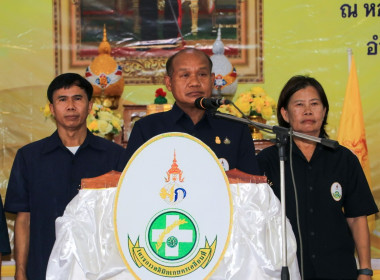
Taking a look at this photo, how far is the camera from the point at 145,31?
5.00 m

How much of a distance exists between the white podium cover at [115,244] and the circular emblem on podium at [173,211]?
3cm

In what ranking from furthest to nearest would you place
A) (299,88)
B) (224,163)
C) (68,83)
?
1. (68,83)
2. (299,88)
3. (224,163)

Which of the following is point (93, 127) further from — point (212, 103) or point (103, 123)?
point (212, 103)

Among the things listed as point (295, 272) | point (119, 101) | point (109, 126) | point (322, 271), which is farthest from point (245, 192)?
point (119, 101)

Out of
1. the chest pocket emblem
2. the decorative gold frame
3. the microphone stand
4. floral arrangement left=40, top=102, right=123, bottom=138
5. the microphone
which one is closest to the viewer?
the microphone stand

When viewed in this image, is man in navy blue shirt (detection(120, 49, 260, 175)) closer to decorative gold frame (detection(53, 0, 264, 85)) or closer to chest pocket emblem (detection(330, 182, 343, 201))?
chest pocket emblem (detection(330, 182, 343, 201))

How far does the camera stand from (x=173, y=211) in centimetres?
208

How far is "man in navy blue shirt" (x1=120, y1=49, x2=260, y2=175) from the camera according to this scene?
2.55 metres

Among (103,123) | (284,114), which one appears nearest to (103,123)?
(103,123)

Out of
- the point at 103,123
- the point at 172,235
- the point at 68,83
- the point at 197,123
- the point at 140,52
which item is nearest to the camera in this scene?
the point at 172,235

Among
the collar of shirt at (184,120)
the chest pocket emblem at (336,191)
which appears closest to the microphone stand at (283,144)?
the collar of shirt at (184,120)

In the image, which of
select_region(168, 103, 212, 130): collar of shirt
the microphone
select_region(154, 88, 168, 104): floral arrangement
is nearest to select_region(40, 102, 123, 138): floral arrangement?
select_region(154, 88, 168, 104): floral arrangement

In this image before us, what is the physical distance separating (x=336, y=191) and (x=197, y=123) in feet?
2.11

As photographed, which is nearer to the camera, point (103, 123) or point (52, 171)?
point (52, 171)
